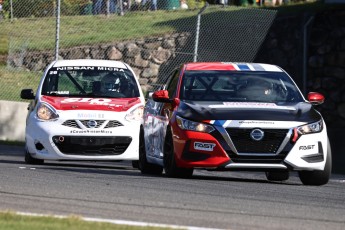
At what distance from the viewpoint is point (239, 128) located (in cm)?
1458

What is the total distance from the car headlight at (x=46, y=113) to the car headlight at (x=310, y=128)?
14.4 ft

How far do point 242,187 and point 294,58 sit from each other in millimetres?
13527

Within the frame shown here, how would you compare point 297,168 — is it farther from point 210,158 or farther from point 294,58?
point 294,58

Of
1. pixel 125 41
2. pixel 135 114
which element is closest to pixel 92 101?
pixel 135 114

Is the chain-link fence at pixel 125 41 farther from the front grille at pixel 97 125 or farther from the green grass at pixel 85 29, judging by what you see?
the front grille at pixel 97 125

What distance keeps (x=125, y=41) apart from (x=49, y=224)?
59.5 ft

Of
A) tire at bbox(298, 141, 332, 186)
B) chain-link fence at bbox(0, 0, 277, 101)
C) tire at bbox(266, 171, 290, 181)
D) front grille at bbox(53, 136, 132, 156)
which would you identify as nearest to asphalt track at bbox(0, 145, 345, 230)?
tire at bbox(298, 141, 332, 186)

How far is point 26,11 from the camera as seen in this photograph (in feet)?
88.5

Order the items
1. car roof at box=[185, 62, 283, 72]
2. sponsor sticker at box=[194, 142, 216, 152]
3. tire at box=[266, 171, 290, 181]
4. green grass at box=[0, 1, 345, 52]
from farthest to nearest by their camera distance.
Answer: green grass at box=[0, 1, 345, 52] → tire at box=[266, 171, 290, 181] → car roof at box=[185, 62, 283, 72] → sponsor sticker at box=[194, 142, 216, 152]

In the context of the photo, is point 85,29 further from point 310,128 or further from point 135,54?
point 310,128

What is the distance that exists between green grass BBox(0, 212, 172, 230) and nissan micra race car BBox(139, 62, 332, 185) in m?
4.97

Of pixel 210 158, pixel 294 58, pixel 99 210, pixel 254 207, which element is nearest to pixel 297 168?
pixel 210 158

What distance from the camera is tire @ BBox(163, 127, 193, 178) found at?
15.0 m

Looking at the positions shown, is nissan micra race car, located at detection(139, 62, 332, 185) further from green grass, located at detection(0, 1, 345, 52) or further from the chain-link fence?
green grass, located at detection(0, 1, 345, 52)
